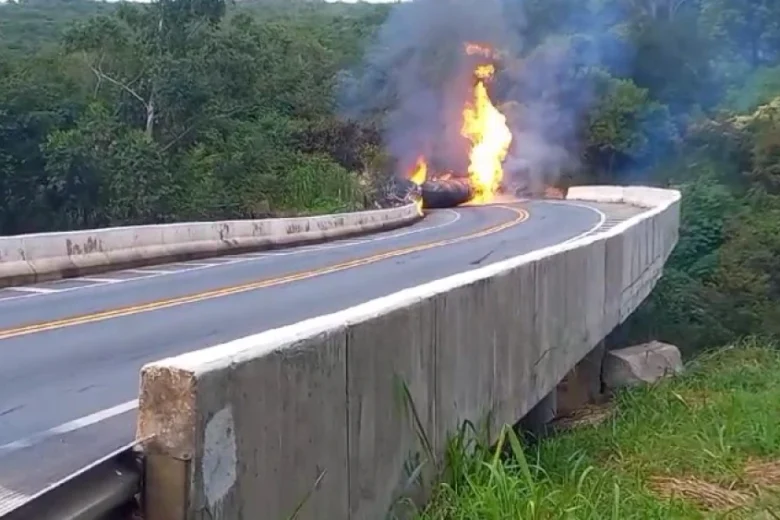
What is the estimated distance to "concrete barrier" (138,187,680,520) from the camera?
13.2ft

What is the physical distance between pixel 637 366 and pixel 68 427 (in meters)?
11.6

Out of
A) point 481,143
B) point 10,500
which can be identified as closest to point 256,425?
point 10,500

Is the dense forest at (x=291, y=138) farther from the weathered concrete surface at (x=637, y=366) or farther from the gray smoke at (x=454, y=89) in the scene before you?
the weathered concrete surface at (x=637, y=366)

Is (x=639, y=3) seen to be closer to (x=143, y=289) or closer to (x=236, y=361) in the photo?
(x=143, y=289)

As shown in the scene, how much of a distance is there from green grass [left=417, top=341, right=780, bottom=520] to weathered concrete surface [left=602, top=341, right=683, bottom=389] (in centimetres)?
238

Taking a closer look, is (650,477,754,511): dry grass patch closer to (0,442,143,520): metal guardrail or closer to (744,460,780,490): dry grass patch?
(744,460,780,490): dry grass patch

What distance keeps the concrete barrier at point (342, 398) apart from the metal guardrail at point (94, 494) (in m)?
0.07

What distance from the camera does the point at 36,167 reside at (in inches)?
1545

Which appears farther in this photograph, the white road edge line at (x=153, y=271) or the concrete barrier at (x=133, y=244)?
the white road edge line at (x=153, y=271)

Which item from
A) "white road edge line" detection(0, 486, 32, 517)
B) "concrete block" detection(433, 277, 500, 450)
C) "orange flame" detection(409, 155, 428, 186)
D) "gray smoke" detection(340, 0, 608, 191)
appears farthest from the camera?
"gray smoke" detection(340, 0, 608, 191)

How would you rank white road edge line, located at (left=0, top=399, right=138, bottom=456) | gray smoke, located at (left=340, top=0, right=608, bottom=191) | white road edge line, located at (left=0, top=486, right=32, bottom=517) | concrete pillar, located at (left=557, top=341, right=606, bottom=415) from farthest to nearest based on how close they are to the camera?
gray smoke, located at (left=340, top=0, right=608, bottom=191)
concrete pillar, located at (left=557, top=341, right=606, bottom=415)
white road edge line, located at (left=0, top=399, right=138, bottom=456)
white road edge line, located at (left=0, top=486, right=32, bottom=517)

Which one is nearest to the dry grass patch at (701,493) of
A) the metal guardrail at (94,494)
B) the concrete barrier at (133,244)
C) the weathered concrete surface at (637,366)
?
the metal guardrail at (94,494)

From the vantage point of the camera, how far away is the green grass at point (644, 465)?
6.30 m

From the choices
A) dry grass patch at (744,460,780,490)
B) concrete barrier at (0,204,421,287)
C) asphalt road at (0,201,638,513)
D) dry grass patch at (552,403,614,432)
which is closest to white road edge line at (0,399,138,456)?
asphalt road at (0,201,638,513)
